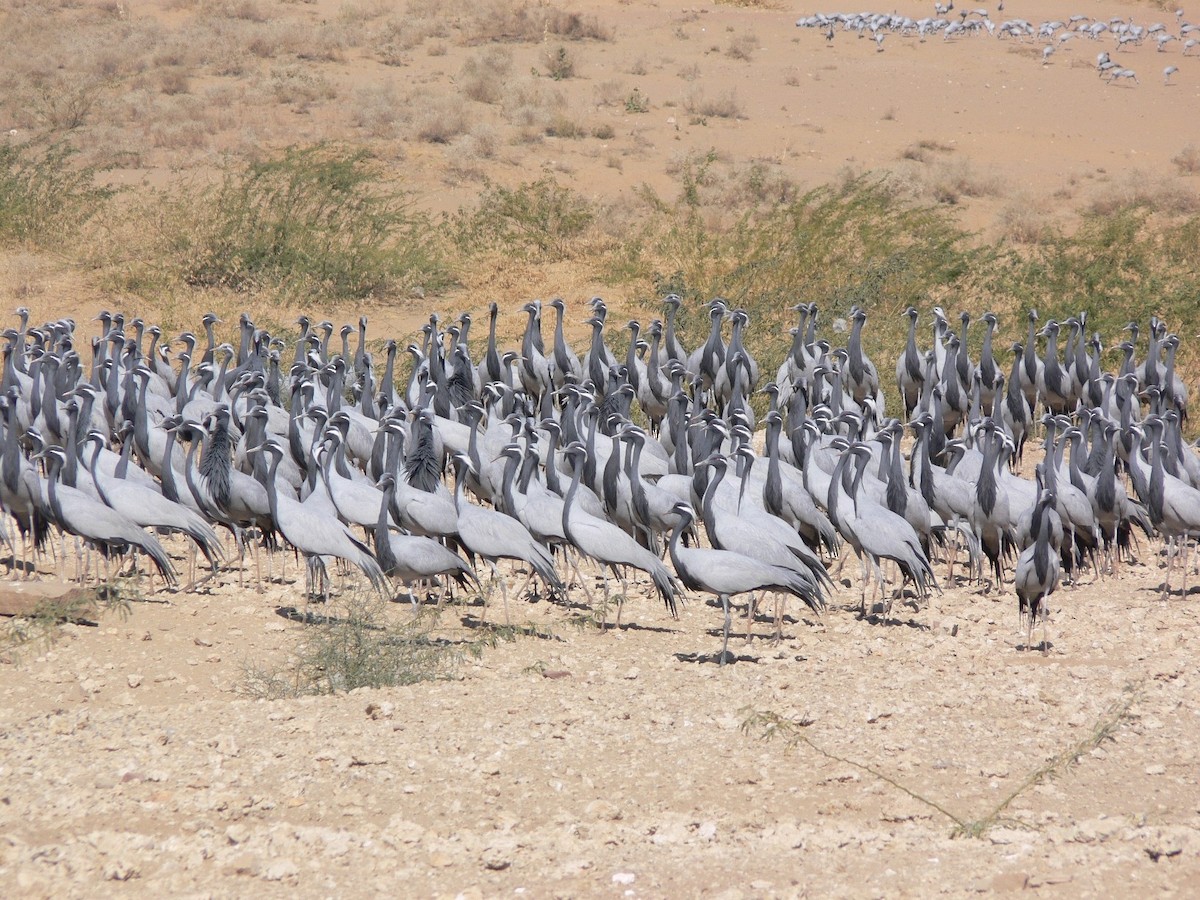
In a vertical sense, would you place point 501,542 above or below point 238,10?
below

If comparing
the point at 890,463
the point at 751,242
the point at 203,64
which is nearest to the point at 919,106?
the point at 751,242

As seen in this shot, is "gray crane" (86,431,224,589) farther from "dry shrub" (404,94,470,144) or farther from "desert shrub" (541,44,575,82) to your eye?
"desert shrub" (541,44,575,82)

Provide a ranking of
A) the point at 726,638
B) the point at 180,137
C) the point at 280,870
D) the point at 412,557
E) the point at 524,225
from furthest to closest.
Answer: the point at 180,137 → the point at 524,225 → the point at 412,557 → the point at 726,638 → the point at 280,870

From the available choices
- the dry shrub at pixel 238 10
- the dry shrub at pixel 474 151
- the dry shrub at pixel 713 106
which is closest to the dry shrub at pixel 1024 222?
the dry shrub at pixel 713 106

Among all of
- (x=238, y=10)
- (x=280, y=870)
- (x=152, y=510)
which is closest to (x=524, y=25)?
(x=238, y=10)

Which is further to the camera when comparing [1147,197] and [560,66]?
[560,66]

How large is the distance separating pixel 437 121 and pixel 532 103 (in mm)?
3589

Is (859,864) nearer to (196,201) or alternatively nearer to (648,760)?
(648,760)

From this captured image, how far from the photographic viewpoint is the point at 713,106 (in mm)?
32219

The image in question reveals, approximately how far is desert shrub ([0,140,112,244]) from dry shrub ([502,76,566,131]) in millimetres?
9947

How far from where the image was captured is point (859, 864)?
6145 mm

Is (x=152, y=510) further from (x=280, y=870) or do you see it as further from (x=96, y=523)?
(x=280, y=870)

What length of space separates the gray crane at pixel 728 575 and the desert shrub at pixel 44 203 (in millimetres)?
15455

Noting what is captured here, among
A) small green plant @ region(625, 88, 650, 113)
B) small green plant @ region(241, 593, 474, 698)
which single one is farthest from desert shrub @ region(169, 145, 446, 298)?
small green plant @ region(241, 593, 474, 698)
